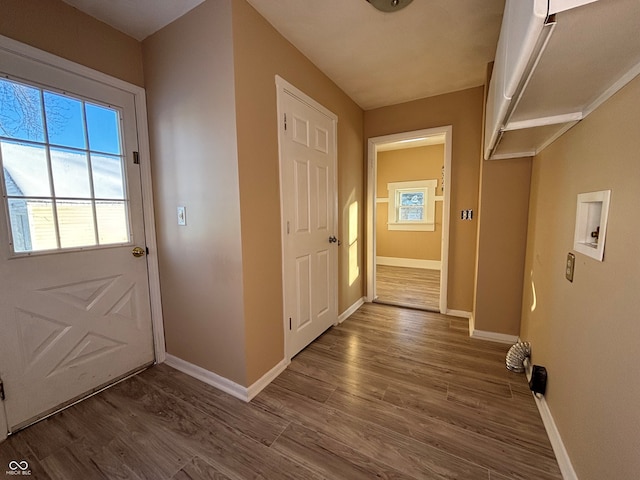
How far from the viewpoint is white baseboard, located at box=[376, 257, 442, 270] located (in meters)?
5.34

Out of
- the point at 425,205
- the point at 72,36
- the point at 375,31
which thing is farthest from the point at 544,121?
the point at 425,205

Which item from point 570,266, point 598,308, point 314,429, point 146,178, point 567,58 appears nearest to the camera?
point 567,58

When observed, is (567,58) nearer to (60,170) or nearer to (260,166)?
(260,166)

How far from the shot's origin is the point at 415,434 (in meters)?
1.39

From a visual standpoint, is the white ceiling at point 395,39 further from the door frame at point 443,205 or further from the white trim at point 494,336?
the white trim at point 494,336

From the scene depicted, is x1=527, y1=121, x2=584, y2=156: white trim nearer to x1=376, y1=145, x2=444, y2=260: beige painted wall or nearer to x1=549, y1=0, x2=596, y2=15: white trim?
x1=549, y1=0, x2=596, y2=15: white trim

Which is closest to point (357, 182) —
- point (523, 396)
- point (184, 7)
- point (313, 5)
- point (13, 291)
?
point (313, 5)

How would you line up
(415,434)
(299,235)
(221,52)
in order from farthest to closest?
(299,235) → (221,52) → (415,434)

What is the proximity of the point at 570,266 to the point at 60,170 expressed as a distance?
291 cm

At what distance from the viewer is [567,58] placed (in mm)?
789

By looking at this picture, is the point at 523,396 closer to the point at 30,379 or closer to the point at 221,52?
the point at 221,52

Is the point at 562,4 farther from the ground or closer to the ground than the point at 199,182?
farther from the ground

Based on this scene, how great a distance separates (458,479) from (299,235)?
170 centimetres

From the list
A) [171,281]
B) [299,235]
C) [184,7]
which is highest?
[184,7]
